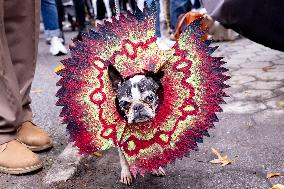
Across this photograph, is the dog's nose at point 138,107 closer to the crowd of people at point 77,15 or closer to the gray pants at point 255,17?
the gray pants at point 255,17

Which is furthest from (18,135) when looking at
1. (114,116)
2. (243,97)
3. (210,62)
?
(243,97)

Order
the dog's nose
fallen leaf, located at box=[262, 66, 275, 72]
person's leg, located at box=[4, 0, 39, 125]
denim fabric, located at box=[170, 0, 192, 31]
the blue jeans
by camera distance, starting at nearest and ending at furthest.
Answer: the dog's nose
person's leg, located at box=[4, 0, 39, 125]
fallen leaf, located at box=[262, 66, 275, 72]
the blue jeans
denim fabric, located at box=[170, 0, 192, 31]

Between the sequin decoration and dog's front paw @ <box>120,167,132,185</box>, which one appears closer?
the sequin decoration

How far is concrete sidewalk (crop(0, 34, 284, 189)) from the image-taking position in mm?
2281

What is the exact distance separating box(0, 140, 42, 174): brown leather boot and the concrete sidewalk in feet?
0.15

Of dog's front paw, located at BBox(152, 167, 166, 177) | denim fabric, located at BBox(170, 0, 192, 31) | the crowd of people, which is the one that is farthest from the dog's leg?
denim fabric, located at BBox(170, 0, 192, 31)

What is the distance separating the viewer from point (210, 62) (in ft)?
6.52

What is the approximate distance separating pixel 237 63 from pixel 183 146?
3.01m

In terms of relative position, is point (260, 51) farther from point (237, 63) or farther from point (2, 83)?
point (2, 83)

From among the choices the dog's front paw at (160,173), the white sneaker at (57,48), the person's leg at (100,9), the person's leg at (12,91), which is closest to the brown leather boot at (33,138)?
the person's leg at (12,91)

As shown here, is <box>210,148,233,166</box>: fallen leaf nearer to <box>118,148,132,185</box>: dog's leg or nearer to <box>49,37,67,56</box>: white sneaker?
<box>118,148,132,185</box>: dog's leg

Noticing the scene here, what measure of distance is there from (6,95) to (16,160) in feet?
1.25

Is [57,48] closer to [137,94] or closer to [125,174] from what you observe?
[125,174]

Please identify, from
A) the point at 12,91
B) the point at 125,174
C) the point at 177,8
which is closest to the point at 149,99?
the point at 125,174
